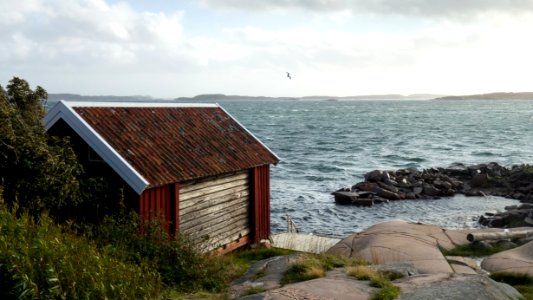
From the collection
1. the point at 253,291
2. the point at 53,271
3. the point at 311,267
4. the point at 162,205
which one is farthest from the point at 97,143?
the point at 53,271

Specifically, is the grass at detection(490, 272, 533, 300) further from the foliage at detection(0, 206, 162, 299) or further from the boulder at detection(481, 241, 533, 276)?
the foliage at detection(0, 206, 162, 299)

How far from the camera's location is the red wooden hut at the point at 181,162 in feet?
42.8

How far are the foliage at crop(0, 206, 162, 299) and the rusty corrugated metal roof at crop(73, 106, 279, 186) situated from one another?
16.0 ft

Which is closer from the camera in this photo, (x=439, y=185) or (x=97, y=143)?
(x=97, y=143)

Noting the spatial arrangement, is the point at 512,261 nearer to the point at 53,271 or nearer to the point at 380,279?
the point at 380,279

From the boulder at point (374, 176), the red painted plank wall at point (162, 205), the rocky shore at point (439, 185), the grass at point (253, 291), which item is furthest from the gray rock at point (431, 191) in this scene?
the grass at point (253, 291)

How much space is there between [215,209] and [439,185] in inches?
967

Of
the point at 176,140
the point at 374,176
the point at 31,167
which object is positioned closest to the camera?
the point at 31,167

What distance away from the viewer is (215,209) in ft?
Result: 50.9

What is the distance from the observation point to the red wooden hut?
42.8 ft

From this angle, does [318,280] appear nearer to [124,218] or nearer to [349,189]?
[124,218]

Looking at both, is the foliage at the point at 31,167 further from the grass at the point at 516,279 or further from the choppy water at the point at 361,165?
the choppy water at the point at 361,165

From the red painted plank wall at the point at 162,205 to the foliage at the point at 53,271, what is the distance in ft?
15.2

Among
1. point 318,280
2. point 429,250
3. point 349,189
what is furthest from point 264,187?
point 349,189
